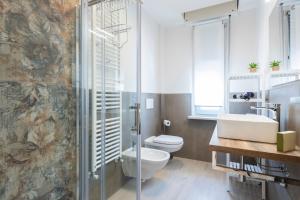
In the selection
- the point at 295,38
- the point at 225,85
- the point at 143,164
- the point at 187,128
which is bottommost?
the point at 143,164

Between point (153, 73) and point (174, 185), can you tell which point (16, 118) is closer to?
point (174, 185)

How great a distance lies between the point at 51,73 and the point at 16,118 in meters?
0.35

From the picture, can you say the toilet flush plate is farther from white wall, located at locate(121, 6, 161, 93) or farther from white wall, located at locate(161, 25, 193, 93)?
white wall, located at locate(161, 25, 193, 93)

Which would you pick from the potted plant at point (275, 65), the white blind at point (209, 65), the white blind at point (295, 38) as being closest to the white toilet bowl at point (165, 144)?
the white blind at point (209, 65)

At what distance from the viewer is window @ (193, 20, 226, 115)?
3.02 m

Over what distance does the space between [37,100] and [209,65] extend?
8.99ft

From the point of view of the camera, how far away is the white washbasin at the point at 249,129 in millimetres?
958

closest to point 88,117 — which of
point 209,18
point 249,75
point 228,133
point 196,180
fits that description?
point 228,133

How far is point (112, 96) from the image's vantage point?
1819 mm

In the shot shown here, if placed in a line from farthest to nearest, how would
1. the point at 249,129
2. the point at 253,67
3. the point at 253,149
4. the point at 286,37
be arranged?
the point at 253,67 < the point at 286,37 < the point at 249,129 < the point at 253,149

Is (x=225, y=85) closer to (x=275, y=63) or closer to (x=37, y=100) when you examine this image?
(x=275, y=63)

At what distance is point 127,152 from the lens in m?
1.94

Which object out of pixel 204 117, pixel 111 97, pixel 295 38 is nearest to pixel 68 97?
pixel 111 97

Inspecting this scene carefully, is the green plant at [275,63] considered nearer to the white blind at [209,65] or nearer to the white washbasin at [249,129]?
the white washbasin at [249,129]
